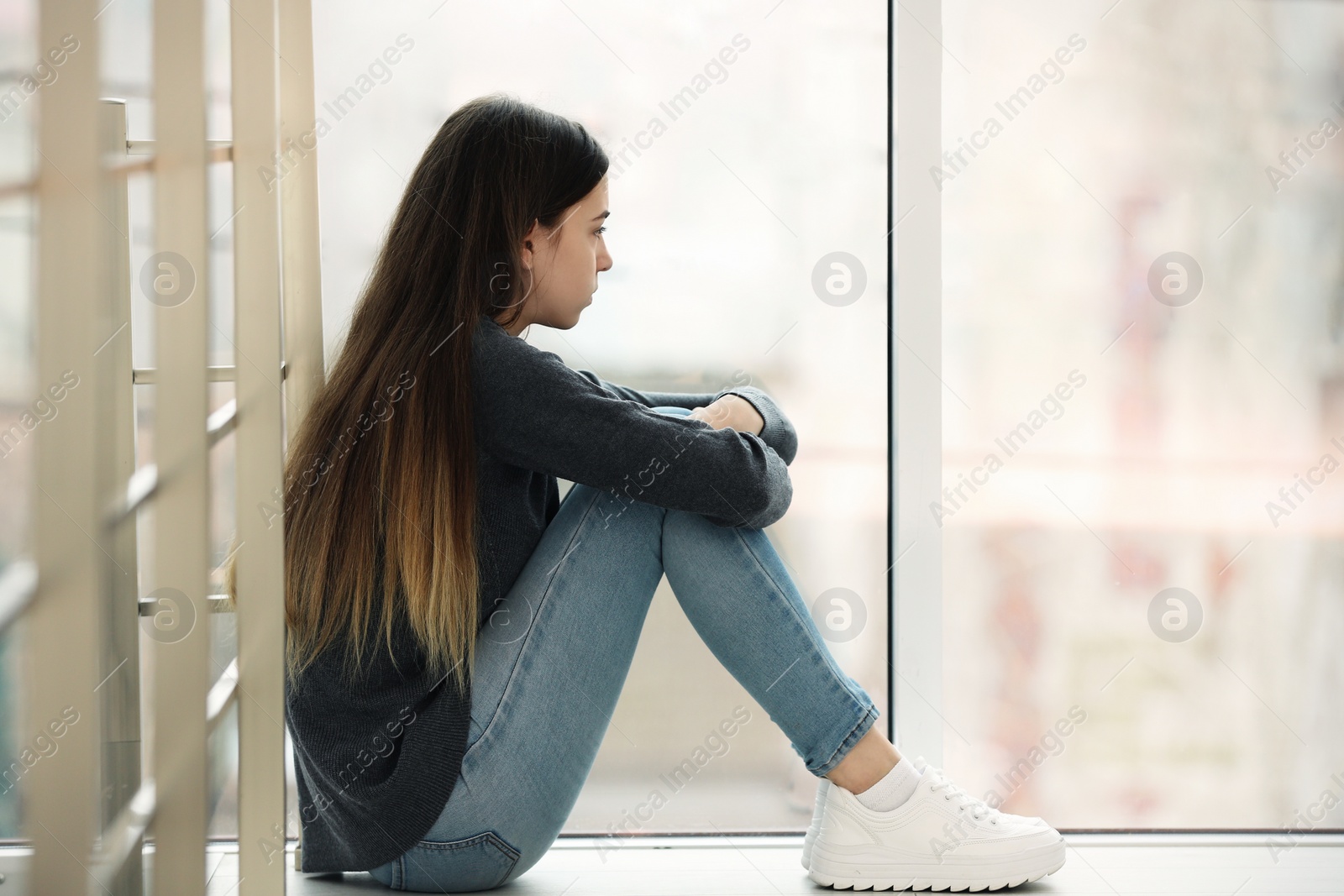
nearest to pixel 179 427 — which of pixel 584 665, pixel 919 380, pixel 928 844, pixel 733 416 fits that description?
pixel 584 665

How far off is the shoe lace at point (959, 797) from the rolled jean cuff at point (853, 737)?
3.8 inches

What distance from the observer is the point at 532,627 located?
3.43 ft

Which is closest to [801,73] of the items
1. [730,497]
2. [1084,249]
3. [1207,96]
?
[1084,249]

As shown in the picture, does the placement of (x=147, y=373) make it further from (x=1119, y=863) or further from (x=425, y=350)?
(x=1119, y=863)

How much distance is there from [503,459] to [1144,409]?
912mm

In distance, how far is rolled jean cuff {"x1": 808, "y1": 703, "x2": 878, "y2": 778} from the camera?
1083mm

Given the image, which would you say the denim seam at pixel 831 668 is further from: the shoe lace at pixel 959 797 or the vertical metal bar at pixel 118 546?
the vertical metal bar at pixel 118 546

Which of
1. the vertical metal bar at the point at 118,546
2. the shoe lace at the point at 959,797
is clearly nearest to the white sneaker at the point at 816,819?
the shoe lace at the point at 959,797

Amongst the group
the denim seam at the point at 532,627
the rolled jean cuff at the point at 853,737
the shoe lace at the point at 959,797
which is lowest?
the shoe lace at the point at 959,797

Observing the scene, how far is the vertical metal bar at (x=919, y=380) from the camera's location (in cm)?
141

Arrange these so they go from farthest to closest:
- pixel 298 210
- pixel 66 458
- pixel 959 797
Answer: pixel 298 210 < pixel 959 797 < pixel 66 458

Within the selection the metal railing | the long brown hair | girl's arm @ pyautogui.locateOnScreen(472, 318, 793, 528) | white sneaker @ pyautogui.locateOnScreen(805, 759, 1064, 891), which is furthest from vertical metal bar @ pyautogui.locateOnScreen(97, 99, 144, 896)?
white sneaker @ pyautogui.locateOnScreen(805, 759, 1064, 891)

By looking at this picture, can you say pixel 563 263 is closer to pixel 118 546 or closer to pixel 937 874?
pixel 118 546

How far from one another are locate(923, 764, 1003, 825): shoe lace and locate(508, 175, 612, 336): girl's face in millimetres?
635
